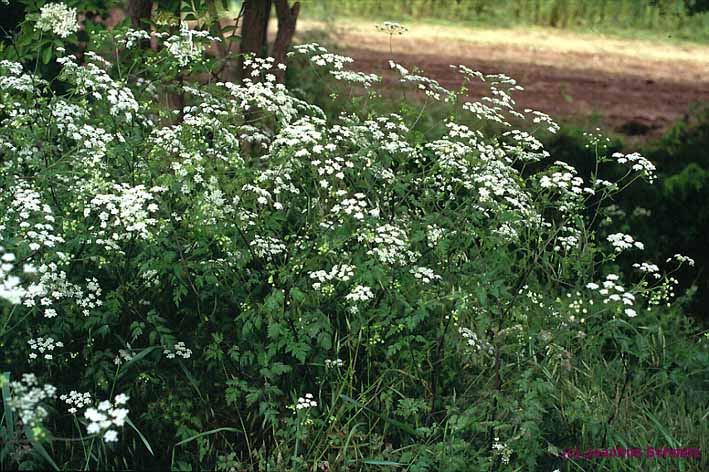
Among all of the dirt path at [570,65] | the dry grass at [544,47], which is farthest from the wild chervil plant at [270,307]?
the dry grass at [544,47]

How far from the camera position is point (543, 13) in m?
10.6

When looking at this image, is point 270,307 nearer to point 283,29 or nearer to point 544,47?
point 283,29

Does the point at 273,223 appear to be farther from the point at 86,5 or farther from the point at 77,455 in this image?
the point at 86,5

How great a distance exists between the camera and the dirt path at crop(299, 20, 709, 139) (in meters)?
8.23

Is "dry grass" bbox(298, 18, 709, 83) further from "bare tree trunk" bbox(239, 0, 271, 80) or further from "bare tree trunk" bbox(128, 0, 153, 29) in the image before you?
"bare tree trunk" bbox(128, 0, 153, 29)

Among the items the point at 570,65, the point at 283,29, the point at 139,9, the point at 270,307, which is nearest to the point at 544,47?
the point at 570,65

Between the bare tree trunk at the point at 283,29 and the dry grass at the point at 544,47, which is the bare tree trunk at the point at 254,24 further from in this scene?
the dry grass at the point at 544,47

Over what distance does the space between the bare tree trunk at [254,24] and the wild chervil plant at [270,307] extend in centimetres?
206

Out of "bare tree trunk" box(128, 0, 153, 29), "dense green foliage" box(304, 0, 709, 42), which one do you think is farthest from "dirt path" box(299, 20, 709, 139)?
"bare tree trunk" box(128, 0, 153, 29)

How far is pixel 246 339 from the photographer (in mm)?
3703

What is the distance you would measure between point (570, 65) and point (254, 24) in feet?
14.7

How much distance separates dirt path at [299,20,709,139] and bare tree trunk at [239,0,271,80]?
2.79m

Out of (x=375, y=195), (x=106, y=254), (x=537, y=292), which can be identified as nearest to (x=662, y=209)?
(x=537, y=292)

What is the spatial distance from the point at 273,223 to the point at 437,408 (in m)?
1.07
